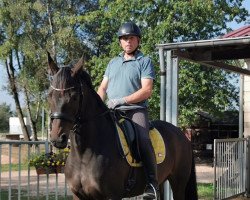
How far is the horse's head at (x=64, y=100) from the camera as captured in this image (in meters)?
3.52

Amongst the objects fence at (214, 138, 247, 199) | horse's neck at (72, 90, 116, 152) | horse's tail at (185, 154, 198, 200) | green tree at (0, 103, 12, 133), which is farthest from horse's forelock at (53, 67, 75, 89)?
green tree at (0, 103, 12, 133)

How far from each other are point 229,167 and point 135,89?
5154 millimetres

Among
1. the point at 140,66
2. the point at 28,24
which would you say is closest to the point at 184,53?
the point at 140,66

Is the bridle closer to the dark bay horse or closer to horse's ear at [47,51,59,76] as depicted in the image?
the dark bay horse

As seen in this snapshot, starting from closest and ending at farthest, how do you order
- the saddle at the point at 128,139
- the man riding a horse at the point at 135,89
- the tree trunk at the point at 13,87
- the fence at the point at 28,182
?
the saddle at the point at 128,139, the man riding a horse at the point at 135,89, the fence at the point at 28,182, the tree trunk at the point at 13,87

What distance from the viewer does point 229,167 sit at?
9.06 meters

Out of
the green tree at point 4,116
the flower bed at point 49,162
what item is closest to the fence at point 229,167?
the flower bed at point 49,162

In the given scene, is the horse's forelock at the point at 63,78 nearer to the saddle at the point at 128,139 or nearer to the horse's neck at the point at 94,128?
the horse's neck at the point at 94,128

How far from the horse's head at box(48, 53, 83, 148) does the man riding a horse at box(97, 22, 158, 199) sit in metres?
0.71

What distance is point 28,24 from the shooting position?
24531mm

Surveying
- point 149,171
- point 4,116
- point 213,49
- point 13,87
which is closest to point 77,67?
point 149,171

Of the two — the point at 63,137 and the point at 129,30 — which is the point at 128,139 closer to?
the point at 63,137

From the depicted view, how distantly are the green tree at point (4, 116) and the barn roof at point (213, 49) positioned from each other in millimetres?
56943

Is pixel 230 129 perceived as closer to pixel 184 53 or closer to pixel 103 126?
pixel 184 53
